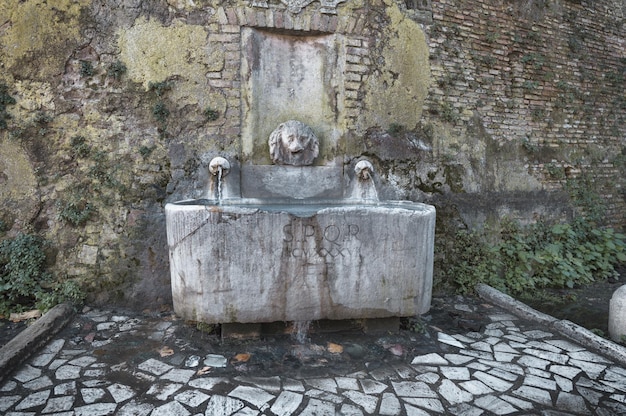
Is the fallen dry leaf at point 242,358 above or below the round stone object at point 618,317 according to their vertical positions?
below

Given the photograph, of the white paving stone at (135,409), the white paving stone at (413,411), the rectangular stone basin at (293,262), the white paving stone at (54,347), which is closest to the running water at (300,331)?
the rectangular stone basin at (293,262)

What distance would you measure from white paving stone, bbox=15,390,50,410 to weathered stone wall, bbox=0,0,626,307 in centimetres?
143

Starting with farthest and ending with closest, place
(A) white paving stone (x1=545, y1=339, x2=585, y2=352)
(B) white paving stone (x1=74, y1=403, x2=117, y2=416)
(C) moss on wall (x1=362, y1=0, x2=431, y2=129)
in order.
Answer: (C) moss on wall (x1=362, y1=0, x2=431, y2=129)
(A) white paving stone (x1=545, y1=339, x2=585, y2=352)
(B) white paving stone (x1=74, y1=403, x2=117, y2=416)

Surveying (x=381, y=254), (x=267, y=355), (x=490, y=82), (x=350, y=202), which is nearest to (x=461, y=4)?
(x=490, y=82)

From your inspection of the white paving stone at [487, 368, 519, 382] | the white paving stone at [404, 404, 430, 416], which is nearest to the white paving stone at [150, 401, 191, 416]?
the white paving stone at [404, 404, 430, 416]

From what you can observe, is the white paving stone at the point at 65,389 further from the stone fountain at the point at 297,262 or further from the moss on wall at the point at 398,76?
the moss on wall at the point at 398,76

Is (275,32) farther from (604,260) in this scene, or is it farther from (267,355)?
(604,260)

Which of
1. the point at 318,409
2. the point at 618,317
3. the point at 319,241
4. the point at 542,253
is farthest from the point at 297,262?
the point at 542,253

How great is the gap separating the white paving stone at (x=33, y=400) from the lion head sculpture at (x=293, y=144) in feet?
8.52

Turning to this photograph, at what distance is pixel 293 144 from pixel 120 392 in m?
2.52

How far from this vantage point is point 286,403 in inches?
85.7

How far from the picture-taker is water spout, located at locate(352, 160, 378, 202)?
4.06 meters

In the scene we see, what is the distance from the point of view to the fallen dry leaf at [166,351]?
9.04ft

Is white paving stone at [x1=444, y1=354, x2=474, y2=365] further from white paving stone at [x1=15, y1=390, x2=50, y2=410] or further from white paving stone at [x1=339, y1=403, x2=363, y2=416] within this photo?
white paving stone at [x1=15, y1=390, x2=50, y2=410]
